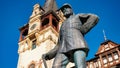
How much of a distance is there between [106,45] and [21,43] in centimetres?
1260

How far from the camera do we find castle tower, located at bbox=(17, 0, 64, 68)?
25.3 meters

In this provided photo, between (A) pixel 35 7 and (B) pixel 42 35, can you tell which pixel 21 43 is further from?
(A) pixel 35 7

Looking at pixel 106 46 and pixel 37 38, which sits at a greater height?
pixel 37 38

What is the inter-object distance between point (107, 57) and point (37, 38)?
36.1 feet

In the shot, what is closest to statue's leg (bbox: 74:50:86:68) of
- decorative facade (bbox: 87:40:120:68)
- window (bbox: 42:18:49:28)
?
decorative facade (bbox: 87:40:120:68)

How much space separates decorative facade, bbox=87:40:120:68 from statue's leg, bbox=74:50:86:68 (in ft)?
46.8

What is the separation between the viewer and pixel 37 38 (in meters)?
27.3

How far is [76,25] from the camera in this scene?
3855 mm

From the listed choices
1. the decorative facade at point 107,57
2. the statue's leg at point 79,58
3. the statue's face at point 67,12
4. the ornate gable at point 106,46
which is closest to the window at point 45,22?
the ornate gable at point 106,46

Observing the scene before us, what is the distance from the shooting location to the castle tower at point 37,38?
2533 cm

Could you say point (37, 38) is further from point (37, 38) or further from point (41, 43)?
point (41, 43)

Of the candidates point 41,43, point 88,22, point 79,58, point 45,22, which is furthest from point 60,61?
point 45,22

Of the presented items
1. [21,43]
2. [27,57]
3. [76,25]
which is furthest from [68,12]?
[21,43]

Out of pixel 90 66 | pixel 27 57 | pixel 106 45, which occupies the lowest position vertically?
pixel 90 66
